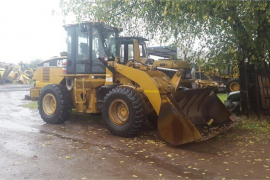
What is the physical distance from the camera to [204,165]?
486 centimetres

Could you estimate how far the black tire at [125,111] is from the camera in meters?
6.48

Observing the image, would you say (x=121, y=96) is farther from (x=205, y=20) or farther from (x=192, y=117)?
(x=205, y=20)

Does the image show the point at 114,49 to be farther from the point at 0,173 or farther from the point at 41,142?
the point at 0,173

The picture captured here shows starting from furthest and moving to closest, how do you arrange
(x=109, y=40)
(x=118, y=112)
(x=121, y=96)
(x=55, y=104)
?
(x=55, y=104) < (x=109, y=40) < (x=118, y=112) < (x=121, y=96)

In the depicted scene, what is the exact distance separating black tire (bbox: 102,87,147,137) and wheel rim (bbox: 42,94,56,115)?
231cm

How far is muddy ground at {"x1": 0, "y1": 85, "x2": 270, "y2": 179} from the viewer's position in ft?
14.7

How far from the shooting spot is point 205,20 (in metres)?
7.46

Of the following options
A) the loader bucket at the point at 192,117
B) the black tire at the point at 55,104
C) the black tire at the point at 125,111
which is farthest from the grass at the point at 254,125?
the black tire at the point at 55,104

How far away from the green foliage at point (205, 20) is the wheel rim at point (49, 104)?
96.8 inches

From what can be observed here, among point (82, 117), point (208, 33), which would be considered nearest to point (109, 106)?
point (82, 117)

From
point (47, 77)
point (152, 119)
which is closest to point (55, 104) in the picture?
point (47, 77)

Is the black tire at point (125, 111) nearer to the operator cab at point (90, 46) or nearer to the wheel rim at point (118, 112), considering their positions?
the wheel rim at point (118, 112)

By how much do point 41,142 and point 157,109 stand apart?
2622mm

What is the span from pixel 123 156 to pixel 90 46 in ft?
12.1
